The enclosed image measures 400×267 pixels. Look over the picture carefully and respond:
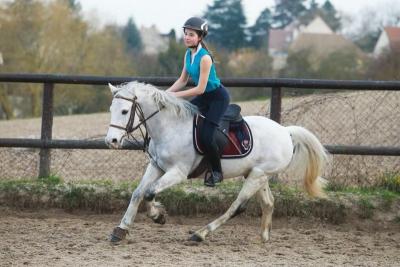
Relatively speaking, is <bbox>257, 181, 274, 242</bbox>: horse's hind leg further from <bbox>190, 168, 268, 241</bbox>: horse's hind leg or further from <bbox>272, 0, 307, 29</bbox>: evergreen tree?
<bbox>272, 0, 307, 29</bbox>: evergreen tree

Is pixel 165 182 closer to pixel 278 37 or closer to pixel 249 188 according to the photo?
pixel 249 188

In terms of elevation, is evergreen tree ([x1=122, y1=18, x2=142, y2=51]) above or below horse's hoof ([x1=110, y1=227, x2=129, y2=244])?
above

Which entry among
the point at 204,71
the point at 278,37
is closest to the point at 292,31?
the point at 278,37

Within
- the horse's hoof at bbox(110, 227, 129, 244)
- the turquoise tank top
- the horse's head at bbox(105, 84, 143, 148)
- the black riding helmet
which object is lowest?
the horse's hoof at bbox(110, 227, 129, 244)

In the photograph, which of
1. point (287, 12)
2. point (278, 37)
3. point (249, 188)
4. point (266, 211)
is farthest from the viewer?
point (287, 12)

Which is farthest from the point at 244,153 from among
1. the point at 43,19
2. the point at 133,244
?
the point at 43,19

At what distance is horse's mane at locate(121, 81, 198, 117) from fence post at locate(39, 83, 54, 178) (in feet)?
7.05

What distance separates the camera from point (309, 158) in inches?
290

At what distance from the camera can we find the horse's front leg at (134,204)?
258 inches

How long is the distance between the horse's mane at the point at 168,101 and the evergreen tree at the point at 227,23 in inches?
2741

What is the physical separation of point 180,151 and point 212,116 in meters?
0.47

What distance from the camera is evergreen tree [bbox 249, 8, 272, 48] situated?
8362cm

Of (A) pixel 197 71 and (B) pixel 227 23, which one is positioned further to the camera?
(B) pixel 227 23

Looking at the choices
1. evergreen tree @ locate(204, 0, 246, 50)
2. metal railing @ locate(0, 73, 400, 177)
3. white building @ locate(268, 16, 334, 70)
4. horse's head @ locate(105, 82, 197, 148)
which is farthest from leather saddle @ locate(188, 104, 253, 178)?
white building @ locate(268, 16, 334, 70)
